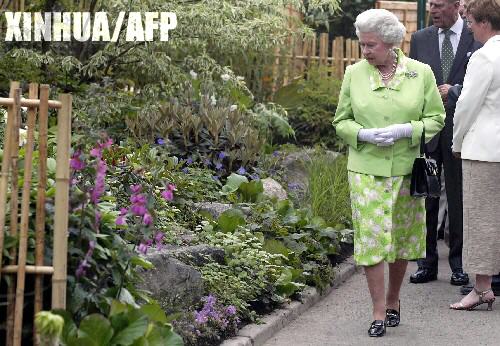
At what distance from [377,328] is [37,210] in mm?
2766

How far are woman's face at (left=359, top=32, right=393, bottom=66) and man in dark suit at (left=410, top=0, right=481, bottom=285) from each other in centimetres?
179

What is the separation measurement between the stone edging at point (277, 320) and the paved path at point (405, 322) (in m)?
0.04

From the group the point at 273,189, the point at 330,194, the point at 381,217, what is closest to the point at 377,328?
the point at 381,217

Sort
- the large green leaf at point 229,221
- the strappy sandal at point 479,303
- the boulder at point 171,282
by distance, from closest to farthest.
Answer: the boulder at point 171,282, the strappy sandal at point 479,303, the large green leaf at point 229,221

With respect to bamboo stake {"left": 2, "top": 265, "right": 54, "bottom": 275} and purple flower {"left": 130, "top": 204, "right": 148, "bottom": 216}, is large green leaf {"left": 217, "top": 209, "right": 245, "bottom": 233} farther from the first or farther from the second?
bamboo stake {"left": 2, "top": 265, "right": 54, "bottom": 275}

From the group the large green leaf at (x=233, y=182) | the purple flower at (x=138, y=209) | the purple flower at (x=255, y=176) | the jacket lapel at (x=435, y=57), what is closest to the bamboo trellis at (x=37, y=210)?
the purple flower at (x=138, y=209)

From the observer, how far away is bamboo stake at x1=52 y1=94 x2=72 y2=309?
4641 millimetres

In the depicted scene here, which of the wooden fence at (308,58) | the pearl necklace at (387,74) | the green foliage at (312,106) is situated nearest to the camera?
the pearl necklace at (387,74)

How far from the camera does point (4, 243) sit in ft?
15.6

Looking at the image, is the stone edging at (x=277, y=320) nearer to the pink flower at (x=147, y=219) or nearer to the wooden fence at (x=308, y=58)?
the pink flower at (x=147, y=219)

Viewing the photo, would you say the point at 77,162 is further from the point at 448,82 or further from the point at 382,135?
the point at 448,82

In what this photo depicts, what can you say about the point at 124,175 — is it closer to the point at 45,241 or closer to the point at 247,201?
the point at 247,201

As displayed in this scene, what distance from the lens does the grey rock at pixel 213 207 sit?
8.45 meters

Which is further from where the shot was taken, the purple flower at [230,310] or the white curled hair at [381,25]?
the white curled hair at [381,25]
